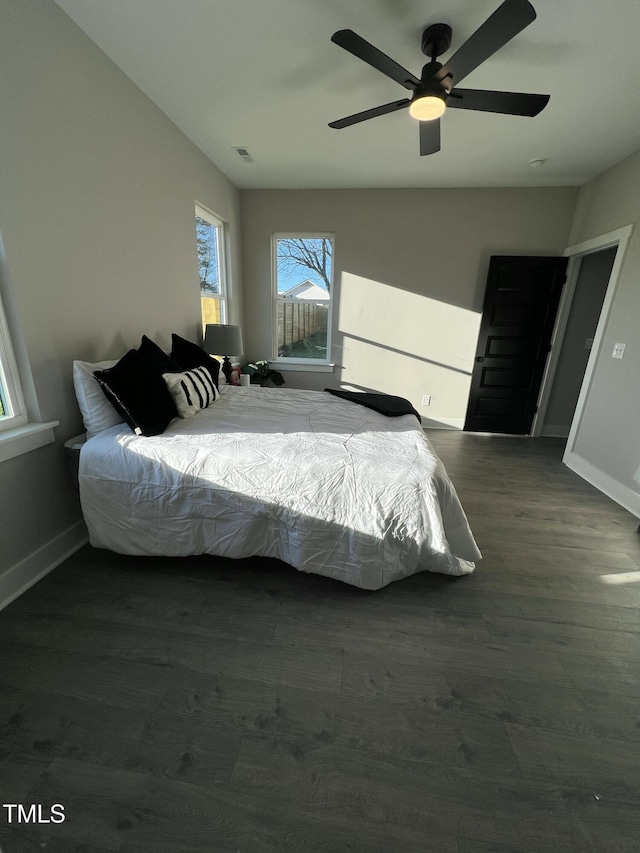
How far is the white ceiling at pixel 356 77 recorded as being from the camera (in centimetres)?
166

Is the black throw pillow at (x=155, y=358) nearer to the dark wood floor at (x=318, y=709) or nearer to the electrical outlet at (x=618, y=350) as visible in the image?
the dark wood floor at (x=318, y=709)

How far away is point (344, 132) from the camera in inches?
105

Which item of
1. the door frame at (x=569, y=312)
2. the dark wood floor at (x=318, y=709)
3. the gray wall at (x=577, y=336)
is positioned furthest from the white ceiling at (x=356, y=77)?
the dark wood floor at (x=318, y=709)

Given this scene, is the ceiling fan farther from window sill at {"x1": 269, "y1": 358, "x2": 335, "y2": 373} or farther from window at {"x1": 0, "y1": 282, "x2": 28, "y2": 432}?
window sill at {"x1": 269, "y1": 358, "x2": 335, "y2": 373}

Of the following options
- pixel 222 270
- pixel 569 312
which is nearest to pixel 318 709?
pixel 222 270

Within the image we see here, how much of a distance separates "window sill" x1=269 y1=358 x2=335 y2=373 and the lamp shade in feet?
4.07

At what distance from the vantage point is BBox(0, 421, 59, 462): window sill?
1540mm

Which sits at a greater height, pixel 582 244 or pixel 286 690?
pixel 582 244

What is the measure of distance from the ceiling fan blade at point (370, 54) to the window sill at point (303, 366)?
2.85 m

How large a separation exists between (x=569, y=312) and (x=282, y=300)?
334cm

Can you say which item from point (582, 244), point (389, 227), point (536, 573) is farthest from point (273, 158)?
point (536, 573)

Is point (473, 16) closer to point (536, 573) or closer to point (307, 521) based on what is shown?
point (307, 521)

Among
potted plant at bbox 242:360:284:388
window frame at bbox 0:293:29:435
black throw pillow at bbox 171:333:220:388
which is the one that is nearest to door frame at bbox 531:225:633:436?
potted plant at bbox 242:360:284:388

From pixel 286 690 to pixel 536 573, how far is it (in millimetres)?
1468
